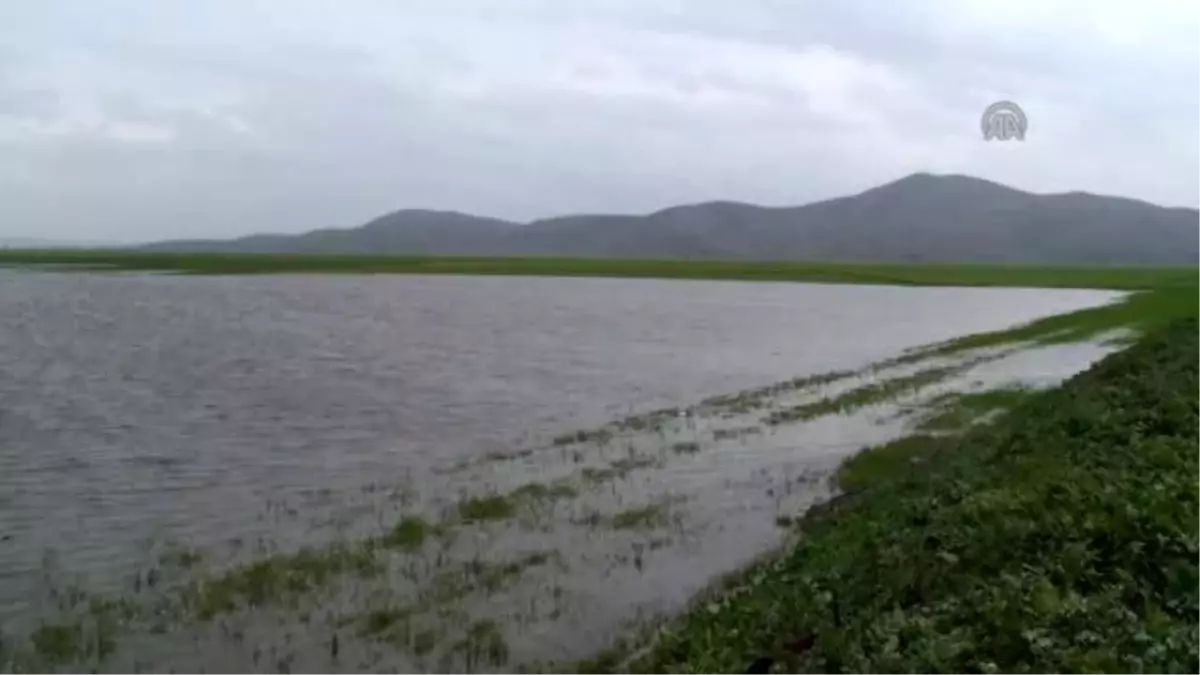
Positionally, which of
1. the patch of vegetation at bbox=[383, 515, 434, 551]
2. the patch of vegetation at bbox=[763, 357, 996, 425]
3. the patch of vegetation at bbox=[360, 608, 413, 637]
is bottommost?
the patch of vegetation at bbox=[360, 608, 413, 637]

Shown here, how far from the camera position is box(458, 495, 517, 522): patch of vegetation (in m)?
16.9

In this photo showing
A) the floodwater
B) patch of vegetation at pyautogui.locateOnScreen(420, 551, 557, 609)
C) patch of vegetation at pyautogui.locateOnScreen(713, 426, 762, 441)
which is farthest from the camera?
patch of vegetation at pyautogui.locateOnScreen(713, 426, 762, 441)

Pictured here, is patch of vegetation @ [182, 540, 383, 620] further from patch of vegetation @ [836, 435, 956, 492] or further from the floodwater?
patch of vegetation @ [836, 435, 956, 492]

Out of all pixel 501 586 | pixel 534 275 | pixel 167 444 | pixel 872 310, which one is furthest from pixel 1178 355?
pixel 534 275

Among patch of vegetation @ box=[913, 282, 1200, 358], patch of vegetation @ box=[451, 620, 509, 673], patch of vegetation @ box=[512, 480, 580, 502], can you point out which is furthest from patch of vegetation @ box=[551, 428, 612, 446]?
patch of vegetation @ box=[913, 282, 1200, 358]

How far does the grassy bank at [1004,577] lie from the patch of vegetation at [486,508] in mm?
4872

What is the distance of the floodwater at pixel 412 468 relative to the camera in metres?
12.4

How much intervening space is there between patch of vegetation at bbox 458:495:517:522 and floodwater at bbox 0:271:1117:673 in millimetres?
215

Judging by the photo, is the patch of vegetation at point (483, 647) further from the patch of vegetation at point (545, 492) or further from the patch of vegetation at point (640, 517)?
the patch of vegetation at point (545, 492)

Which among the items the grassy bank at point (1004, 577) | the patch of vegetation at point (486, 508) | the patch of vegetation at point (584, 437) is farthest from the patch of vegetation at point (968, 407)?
the patch of vegetation at point (486, 508)

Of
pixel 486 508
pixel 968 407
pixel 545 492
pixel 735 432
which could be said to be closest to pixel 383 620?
pixel 486 508

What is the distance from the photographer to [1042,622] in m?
7.78

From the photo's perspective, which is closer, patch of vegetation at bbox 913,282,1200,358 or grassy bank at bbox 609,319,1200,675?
grassy bank at bbox 609,319,1200,675

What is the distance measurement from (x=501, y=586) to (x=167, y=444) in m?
12.4
